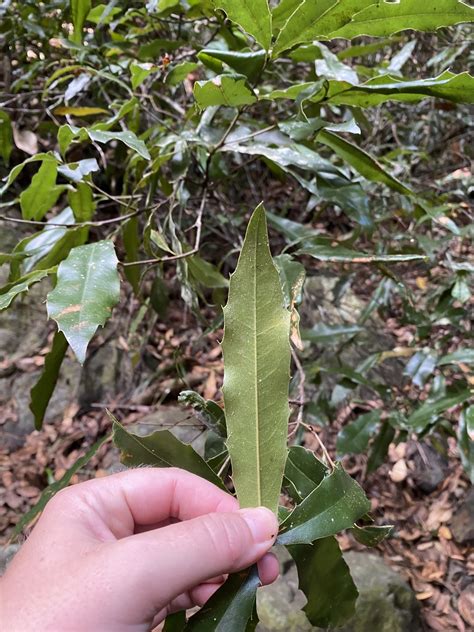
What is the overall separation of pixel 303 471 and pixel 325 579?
0.35 feet

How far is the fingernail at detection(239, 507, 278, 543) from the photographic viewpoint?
0.44 metres

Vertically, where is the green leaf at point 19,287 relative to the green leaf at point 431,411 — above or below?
above

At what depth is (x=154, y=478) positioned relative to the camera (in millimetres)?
535

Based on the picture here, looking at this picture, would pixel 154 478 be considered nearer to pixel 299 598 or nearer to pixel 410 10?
pixel 410 10

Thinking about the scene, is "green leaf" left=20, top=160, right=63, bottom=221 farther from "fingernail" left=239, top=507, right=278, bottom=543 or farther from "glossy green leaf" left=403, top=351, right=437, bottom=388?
"glossy green leaf" left=403, top=351, right=437, bottom=388

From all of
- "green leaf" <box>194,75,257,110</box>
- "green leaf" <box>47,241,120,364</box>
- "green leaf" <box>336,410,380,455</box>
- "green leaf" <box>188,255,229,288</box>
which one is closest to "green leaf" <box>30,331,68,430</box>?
"green leaf" <box>47,241,120,364</box>

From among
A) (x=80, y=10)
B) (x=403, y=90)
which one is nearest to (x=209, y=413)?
(x=403, y=90)

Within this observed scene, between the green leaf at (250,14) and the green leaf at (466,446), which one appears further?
the green leaf at (466,446)

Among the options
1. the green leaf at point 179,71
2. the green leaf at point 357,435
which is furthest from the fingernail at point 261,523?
the green leaf at point 179,71

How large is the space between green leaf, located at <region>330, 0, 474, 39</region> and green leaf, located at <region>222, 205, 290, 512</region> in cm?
30

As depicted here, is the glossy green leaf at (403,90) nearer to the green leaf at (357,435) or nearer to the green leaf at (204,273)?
the green leaf at (204,273)

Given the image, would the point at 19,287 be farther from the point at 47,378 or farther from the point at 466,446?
the point at 466,446

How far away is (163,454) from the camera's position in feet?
1.66

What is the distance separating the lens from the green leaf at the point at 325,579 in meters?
0.49
